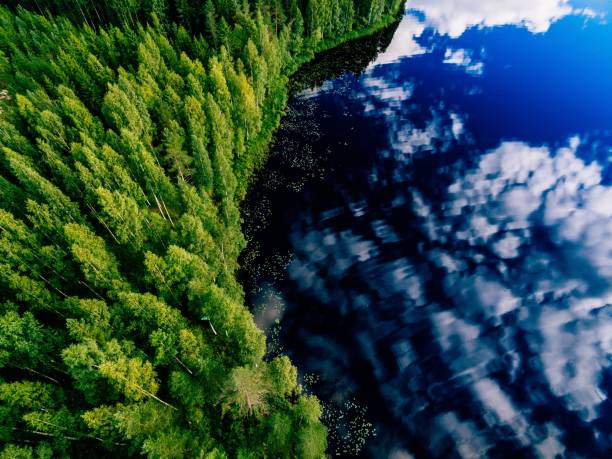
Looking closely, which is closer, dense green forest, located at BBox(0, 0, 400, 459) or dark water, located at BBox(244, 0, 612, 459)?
dense green forest, located at BBox(0, 0, 400, 459)

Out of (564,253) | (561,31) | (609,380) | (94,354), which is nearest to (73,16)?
(94,354)

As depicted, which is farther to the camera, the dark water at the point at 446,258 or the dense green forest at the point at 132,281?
the dark water at the point at 446,258

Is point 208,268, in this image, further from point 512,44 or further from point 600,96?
point 512,44

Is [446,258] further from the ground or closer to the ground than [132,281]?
closer to the ground

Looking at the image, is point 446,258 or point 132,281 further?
point 446,258

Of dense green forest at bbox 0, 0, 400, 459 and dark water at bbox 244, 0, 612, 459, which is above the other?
dense green forest at bbox 0, 0, 400, 459
